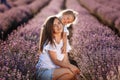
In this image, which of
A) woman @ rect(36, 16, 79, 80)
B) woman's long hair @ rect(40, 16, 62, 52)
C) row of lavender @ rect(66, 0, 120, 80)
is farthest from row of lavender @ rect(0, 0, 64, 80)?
row of lavender @ rect(66, 0, 120, 80)

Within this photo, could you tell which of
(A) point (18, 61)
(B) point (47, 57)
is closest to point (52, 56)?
(B) point (47, 57)

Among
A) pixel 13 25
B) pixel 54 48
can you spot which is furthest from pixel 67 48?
pixel 13 25

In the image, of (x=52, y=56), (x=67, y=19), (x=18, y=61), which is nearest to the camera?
(x=52, y=56)

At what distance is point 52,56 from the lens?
16.6ft

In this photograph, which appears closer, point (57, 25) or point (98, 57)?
point (57, 25)

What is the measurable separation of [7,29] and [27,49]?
13.7ft

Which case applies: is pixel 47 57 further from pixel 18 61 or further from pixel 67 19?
pixel 67 19

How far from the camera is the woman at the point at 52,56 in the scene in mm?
4945

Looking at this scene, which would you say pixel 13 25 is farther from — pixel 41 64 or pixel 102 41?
pixel 41 64

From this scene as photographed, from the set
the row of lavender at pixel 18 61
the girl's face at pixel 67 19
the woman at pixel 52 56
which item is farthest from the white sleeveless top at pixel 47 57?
the girl's face at pixel 67 19

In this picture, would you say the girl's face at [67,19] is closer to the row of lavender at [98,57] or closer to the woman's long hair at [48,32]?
the woman's long hair at [48,32]

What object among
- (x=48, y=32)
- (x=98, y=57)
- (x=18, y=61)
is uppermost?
(x=48, y=32)

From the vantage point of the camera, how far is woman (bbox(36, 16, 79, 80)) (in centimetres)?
495

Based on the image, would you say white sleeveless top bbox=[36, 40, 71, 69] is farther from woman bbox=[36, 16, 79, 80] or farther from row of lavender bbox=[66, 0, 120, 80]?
row of lavender bbox=[66, 0, 120, 80]
